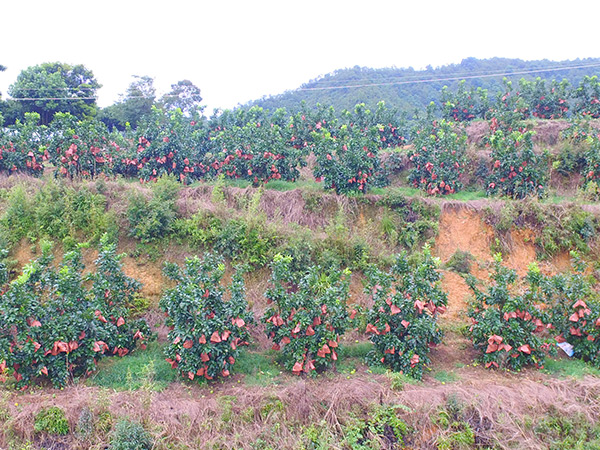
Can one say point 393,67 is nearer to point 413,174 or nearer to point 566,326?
point 413,174

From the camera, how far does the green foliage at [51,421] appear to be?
6.20m

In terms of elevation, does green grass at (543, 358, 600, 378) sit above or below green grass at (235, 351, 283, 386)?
below

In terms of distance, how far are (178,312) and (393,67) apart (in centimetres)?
4105

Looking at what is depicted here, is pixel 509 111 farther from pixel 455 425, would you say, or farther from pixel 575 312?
pixel 455 425

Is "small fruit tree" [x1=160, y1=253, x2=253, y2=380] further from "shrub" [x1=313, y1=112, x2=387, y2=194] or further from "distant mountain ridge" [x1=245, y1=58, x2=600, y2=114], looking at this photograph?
"distant mountain ridge" [x1=245, y1=58, x2=600, y2=114]

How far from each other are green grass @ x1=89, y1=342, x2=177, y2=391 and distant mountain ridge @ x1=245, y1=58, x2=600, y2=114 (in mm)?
24113

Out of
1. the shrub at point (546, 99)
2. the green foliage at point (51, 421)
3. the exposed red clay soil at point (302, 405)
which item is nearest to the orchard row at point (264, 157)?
the shrub at point (546, 99)

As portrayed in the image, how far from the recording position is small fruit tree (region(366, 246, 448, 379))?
24.4 feet

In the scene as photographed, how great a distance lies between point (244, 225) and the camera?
10.1m

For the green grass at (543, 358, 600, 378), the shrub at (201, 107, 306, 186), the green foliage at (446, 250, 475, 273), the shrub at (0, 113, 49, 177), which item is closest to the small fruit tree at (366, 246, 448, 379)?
the green grass at (543, 358, 600, 378)

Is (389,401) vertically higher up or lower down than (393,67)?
lower down

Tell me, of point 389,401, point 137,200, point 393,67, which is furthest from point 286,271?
point 393,67

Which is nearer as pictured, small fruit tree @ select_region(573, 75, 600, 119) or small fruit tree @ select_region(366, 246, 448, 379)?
small fruit tree @ select_region(366, 246, 448, 379)

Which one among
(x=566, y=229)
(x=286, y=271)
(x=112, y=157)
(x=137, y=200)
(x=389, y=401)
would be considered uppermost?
(x=112, y=157)
